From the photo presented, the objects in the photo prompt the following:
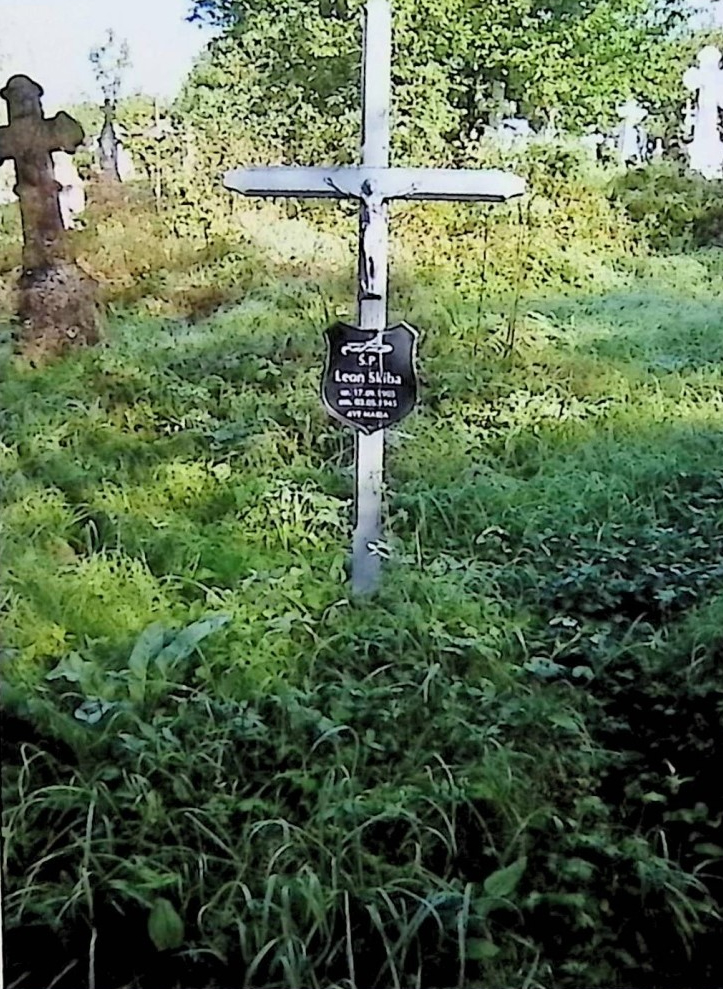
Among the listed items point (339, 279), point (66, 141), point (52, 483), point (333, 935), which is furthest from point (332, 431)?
point (333, 935)

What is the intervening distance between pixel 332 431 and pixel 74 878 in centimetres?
55

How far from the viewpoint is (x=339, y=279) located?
1.26 metres

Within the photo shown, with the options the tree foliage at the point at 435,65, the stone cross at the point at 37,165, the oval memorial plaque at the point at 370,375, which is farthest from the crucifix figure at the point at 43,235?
the oval memorial plaque at the point at 370,375

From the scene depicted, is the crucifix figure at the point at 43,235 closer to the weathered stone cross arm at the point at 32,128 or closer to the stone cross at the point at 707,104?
the weathered stone cross arm at the point at 32,128

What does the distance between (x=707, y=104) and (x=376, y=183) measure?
1.14 ft

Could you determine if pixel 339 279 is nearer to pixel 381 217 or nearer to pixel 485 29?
pixel 381 217

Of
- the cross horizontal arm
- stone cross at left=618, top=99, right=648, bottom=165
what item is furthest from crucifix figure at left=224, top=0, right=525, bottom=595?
stone cross at left=618, top=99, right=648, bottom=165

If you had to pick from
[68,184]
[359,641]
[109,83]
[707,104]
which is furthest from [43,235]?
[707,104]

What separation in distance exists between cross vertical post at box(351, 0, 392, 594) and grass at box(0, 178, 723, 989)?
0.02 meters

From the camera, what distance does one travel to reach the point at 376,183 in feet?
4.03

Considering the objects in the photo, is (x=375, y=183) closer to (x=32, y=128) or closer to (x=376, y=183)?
(x=376, y=183)

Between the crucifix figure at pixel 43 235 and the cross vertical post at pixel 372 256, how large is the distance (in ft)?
0.99

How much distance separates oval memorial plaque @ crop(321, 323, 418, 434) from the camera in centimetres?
125

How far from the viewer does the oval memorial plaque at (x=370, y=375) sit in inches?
49.2
